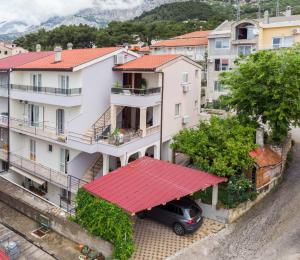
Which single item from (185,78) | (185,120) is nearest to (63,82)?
(185,78)

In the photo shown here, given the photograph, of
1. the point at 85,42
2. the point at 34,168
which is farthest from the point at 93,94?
the point at 85,42

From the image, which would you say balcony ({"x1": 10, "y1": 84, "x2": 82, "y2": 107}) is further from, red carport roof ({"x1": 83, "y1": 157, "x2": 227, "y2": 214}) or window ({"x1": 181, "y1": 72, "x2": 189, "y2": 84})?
window ({"x1": 181, "y1": 72, "x2": 189, "y2": 84})

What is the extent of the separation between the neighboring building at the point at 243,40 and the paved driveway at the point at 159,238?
965 inches

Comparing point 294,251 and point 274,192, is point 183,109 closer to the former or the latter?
point 274,192

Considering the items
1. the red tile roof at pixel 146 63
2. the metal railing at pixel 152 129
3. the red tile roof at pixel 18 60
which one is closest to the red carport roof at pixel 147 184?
the metal railing at pixel 152 129

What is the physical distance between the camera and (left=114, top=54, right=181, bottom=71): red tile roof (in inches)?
1074

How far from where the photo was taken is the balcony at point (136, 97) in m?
26.2

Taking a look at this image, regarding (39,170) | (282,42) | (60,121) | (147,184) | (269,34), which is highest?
(269,34)

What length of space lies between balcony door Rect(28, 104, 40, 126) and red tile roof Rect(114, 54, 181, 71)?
7.99 meters

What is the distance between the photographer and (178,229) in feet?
67.7

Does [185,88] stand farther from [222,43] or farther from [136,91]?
[222,43]

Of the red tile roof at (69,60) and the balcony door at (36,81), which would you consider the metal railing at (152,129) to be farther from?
the balcony door at (36,81)

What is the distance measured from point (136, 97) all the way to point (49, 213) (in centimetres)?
1010

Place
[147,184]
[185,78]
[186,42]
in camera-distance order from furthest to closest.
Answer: [186,42], [185,78], [147,184]
